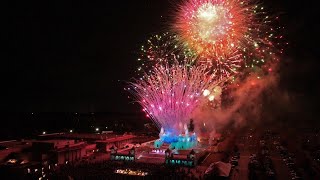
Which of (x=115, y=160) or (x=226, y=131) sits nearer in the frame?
(x=115, y=160)

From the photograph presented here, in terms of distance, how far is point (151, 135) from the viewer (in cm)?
6925

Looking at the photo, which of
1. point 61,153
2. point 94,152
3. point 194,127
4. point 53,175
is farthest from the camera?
point 194,127

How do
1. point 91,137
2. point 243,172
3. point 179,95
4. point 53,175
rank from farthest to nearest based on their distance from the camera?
point 91,137
point 179,95
point 243,172
point 53,175

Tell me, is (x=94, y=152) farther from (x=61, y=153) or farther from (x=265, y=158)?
(x=265, y=158)

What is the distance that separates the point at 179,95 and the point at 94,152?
16.1 meters

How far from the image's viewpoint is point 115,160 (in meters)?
41.1

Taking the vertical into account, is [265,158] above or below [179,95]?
below

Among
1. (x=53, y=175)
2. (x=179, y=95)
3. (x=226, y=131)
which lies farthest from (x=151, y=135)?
(x=53, y=175)

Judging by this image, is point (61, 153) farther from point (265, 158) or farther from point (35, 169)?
point (265, 158)

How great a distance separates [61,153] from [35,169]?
206 inches

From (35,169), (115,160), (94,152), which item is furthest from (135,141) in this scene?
(35,169)

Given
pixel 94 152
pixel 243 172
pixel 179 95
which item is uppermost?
pixel 179 95

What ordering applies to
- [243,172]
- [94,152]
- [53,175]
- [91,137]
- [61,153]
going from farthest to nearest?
[91,137], [94,152], [61,153], [243,172], [53,175]

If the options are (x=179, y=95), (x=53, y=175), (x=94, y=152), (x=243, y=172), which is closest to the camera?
(x=53, y=175)
